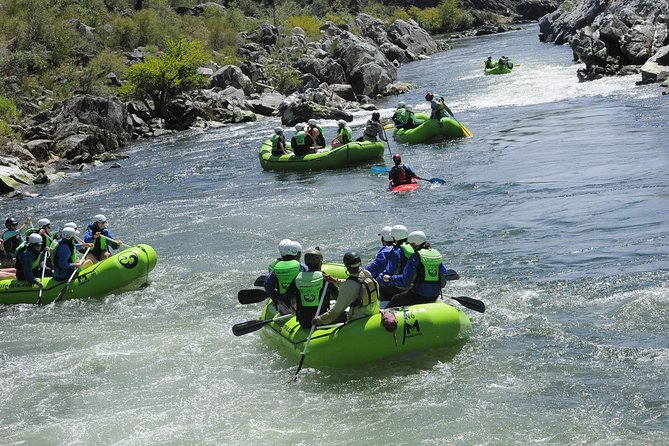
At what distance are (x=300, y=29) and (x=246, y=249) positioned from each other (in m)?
39.5

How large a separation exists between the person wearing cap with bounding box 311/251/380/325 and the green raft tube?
0.08 metres

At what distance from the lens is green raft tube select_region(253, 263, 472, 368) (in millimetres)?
8406

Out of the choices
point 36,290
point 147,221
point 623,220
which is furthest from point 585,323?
point 147,221

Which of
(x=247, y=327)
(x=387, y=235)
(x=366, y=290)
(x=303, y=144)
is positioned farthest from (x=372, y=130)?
(x=366, y=290)

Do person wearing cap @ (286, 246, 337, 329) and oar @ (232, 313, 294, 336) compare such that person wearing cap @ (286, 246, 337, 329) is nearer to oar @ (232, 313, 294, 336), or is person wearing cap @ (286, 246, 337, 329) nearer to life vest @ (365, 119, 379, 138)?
oar @ (232, 313, 294, 336)

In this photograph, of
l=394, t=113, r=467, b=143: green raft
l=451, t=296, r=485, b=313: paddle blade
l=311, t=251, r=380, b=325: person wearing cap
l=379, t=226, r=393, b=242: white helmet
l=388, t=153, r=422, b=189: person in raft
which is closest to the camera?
l=311, t=251, r=380, b=325: person wearing cap

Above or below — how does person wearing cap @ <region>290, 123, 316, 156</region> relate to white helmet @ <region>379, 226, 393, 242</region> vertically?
below

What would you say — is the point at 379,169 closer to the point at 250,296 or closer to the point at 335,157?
the point at 335,157

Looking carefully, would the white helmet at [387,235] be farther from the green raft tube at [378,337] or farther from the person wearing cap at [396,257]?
the green raft tube at [378,337]

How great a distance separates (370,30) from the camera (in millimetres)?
56125

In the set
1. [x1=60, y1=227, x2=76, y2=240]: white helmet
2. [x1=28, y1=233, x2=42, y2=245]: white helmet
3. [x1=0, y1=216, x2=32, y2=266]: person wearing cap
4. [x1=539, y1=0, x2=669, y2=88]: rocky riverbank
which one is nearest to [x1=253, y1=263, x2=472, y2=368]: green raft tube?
[x1=60, y1=227, x2=76, y2=240]: white helmet

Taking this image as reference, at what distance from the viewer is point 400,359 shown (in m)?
8.58

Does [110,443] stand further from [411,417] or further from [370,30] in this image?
[370,30]

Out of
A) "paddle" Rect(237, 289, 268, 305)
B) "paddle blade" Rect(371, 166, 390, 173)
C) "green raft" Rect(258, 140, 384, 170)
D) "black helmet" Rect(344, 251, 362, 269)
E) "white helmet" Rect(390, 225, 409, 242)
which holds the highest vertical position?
"black helmet" Rect(344, 251, 362, 269)
